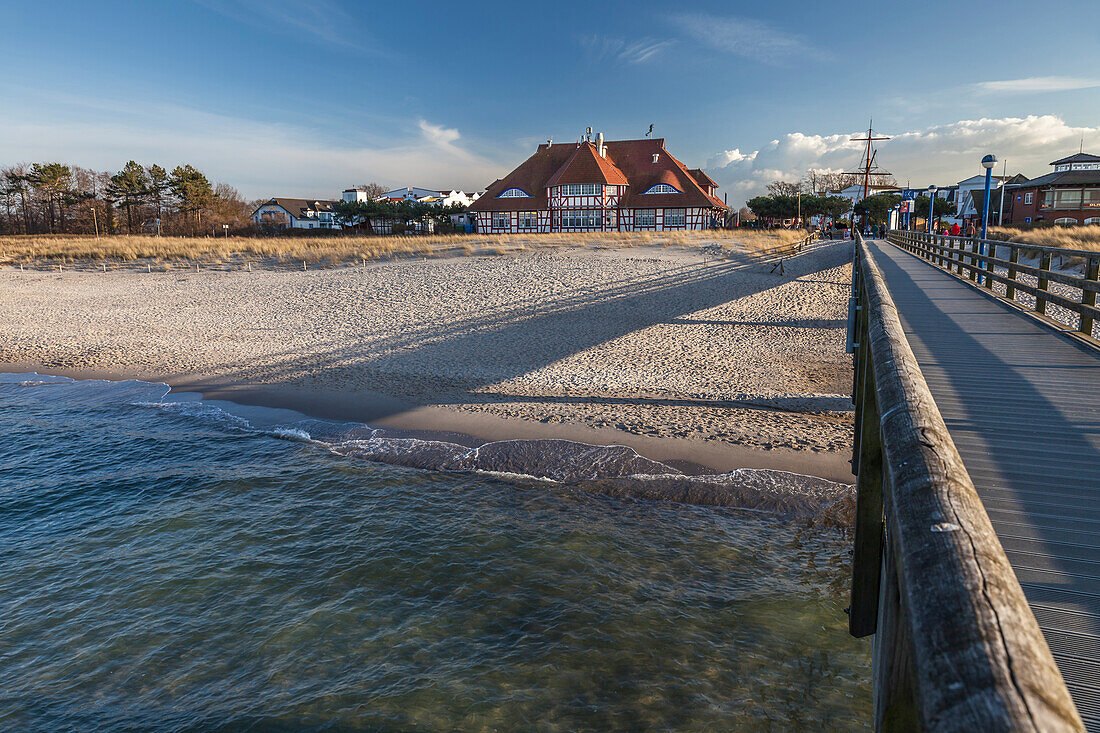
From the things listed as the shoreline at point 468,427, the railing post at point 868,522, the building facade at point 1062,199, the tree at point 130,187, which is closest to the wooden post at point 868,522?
the railing post at point 868,522

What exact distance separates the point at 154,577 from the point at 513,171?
5401cm

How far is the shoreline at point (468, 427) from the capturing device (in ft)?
31.2

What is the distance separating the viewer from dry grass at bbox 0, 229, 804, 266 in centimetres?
3050

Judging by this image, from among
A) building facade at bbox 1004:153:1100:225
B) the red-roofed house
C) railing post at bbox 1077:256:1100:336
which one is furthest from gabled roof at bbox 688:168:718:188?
railing post at bbox 1077:256:1100:336

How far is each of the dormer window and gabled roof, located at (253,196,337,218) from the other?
4796 cm

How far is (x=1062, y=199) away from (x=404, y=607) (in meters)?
63.7

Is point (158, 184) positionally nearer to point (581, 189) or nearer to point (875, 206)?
point (581, 189)

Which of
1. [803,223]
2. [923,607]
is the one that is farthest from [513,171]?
[923,607]

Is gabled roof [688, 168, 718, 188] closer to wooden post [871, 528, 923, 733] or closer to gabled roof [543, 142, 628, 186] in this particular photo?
gabled roof [543, 142, 628, 186]

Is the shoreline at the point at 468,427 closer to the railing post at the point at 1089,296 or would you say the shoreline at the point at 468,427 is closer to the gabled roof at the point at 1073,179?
the railing post at the point at 1089,296

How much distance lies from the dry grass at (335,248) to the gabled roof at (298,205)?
48825 mm

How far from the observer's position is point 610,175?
174 ft

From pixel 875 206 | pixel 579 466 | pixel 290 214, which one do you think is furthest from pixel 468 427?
pixel 290 214

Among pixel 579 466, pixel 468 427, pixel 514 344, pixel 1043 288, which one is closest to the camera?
pixel 579 466
